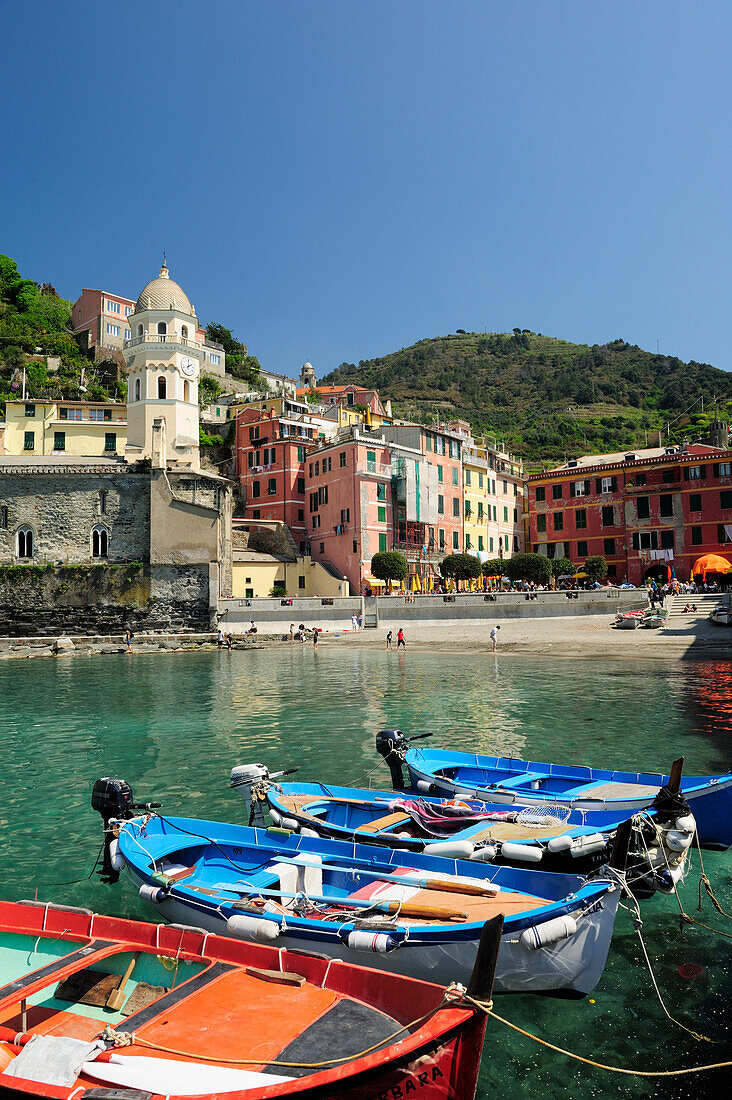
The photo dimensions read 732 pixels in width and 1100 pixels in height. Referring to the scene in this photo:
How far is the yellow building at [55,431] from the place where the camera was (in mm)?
60750

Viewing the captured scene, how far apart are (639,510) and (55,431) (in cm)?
4883

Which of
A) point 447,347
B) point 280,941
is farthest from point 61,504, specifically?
point 447,347

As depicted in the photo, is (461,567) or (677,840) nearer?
(677,840)

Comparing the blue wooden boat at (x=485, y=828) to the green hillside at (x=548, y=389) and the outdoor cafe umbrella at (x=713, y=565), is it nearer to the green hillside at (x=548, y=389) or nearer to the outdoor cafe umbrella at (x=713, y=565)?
the outdoor cafe umbrella at (x=713, y=565)

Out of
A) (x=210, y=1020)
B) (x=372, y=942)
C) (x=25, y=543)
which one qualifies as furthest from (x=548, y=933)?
(x=25, y=543)

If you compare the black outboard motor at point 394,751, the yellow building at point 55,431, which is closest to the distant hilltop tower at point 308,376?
the yellow building at point 55,431

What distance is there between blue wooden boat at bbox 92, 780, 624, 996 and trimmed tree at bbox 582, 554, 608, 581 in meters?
48.1

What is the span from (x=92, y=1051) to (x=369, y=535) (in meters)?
49.0

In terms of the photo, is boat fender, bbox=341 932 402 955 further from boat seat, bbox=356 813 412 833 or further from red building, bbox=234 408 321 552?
red building, bbox=234 408 321 552

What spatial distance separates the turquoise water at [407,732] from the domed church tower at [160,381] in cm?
2346

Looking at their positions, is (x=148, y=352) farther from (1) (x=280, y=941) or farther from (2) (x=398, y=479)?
(1) (x=280, y=941)

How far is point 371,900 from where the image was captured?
6.62 metres

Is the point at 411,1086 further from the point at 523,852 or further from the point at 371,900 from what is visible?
the point at 523,852

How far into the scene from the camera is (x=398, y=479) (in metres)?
54.8
